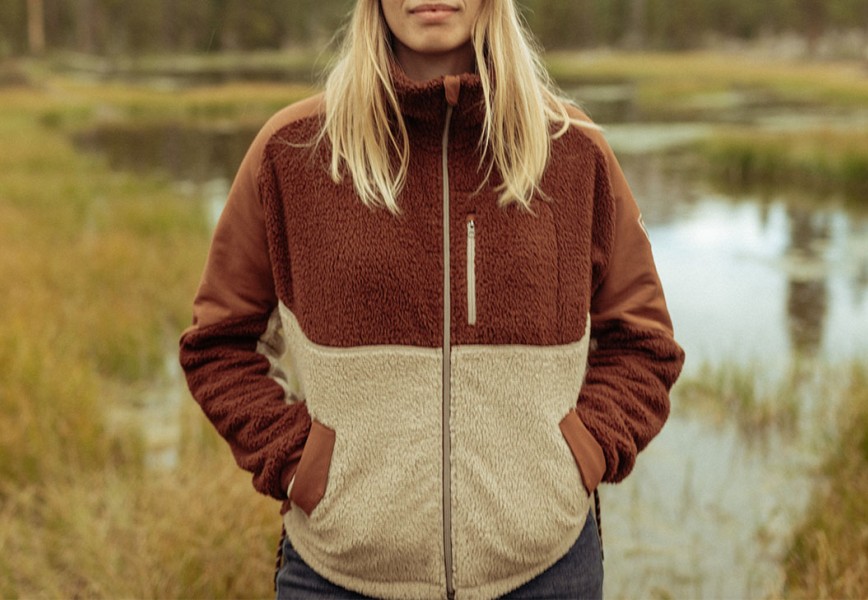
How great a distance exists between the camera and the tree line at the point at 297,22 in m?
32.8

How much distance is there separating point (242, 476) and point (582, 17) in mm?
51121

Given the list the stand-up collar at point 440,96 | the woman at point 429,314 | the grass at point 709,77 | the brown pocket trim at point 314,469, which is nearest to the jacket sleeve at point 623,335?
the woman at point 429,314

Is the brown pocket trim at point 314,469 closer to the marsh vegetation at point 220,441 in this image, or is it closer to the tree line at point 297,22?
the marsh vegetation at point 220,441

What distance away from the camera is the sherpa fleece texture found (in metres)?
1.32

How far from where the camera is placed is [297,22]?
121 ft

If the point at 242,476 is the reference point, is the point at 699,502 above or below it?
below

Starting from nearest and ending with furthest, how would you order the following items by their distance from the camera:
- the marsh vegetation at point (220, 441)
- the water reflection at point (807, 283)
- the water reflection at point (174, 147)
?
1. the marsh vegetation at point (220, 441)
2. the water reflection at point (807, 283)
3. the water reflection at point (174, 147)

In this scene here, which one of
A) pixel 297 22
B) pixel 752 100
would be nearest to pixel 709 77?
pixel 752 100

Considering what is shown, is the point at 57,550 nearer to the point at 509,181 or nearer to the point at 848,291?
the point at 509,181

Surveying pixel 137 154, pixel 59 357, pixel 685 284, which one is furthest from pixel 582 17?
pixel 59 357

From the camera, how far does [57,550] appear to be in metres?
2.72

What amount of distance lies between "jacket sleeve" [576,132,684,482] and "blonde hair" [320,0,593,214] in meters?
0.13

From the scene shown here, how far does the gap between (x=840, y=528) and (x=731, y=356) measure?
2332 mm

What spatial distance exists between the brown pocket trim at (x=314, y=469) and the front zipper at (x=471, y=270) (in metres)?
0.26
